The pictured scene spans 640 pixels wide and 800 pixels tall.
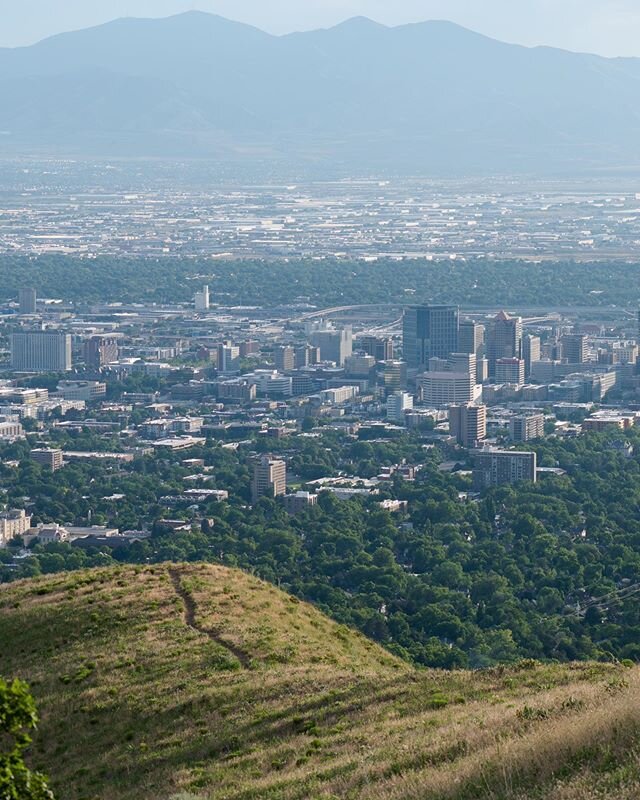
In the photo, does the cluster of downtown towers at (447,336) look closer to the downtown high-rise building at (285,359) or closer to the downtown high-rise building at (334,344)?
the downtown high-rise building at (334,344)

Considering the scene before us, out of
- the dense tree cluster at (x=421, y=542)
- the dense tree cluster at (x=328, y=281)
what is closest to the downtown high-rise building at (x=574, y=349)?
the dense tree cluster at (x=421, y=542)

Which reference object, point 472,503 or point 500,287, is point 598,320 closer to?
point 500,287

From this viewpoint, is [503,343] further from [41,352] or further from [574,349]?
[41,352]

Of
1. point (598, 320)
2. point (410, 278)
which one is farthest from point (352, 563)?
point (410, 278)

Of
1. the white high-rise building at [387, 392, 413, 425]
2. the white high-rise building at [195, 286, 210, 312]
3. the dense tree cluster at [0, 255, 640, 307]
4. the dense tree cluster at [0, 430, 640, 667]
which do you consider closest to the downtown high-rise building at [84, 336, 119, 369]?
the white high-rise building at [387, 392, 413, 425]

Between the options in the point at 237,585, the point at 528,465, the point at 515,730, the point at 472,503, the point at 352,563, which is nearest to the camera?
the point at 515,730

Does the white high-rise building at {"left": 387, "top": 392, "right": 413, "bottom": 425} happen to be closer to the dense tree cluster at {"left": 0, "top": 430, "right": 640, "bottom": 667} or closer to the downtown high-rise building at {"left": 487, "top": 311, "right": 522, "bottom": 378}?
the dense tree cluster at {"left": 0, "top": 430, "right": 640, "bottom": 667}
